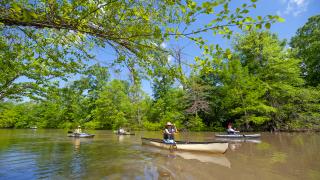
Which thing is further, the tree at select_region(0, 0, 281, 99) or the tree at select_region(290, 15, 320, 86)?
the tree at select_region(290, 15, 320, 86)

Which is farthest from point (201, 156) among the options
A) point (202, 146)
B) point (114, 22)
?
point (114, 22)

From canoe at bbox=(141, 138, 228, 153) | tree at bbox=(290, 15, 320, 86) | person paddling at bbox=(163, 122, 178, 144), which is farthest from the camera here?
tree at bbox=(290, 15, 320, 86)

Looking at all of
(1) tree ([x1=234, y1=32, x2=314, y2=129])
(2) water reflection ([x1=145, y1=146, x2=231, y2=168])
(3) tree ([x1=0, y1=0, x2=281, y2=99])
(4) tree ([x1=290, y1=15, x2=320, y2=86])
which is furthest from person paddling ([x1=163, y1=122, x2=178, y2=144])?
(4) tree ([x1=290, y1=15, x2=320, y2=86])

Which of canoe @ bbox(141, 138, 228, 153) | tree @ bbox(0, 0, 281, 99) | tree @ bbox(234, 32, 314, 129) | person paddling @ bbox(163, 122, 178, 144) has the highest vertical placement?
tree @ bbox(234, 32, 314, 129)

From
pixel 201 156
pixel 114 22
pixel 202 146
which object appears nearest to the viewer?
pixel 114 22

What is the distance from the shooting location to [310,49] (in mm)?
37250

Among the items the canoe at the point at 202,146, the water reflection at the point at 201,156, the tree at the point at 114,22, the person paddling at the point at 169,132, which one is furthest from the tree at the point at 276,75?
the tree at the point at 114,22

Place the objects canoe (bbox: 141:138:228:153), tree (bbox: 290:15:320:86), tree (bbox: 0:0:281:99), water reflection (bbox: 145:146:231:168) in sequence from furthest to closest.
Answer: tree (bbox: 290:15:320:86) < canoe (bbox: 141:138:228:153) < water reflection (bbox: 145:146:231:168) < tree (bbox: 0:0:281:99)

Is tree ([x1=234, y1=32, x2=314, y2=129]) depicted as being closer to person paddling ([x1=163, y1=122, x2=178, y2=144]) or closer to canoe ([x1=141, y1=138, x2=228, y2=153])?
person paddling ([x1=163, y1=122, x2=178, y2=144])

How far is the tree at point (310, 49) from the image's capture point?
120 ft

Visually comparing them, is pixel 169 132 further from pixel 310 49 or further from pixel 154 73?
pixel 310 49

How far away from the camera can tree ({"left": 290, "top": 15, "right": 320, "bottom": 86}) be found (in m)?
36.5

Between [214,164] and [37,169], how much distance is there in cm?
788

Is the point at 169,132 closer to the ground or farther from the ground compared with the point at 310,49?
closer to the ground
